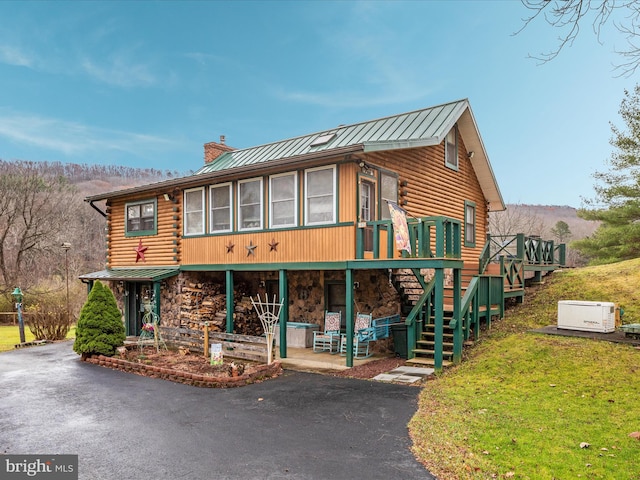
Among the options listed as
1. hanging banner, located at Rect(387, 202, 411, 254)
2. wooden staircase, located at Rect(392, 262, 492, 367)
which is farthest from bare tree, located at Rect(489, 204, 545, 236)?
hanging banner, located at Rect(387, 202, 411, 254)

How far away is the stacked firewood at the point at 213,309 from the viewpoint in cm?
1489

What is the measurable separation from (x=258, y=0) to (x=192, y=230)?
1657cm

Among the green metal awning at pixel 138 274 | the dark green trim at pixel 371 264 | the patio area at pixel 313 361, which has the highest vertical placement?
the dark green trim at pixel 371 264

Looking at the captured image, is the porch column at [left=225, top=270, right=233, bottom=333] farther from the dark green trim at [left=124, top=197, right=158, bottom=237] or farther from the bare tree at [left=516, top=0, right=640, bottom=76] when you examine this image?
the bare tree at [left=516, top=0, right=640, bottom=76]

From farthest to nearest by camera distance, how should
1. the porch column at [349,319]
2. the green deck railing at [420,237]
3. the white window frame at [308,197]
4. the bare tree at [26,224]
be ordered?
the bare tree at [26,224]
the white window frame at [308,197]
the porch column at [349,319]
the green deck railing at [420,237]

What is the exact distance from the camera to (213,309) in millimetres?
15328

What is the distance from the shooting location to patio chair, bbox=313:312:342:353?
12750mm

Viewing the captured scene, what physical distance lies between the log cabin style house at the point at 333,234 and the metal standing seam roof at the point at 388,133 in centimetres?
5

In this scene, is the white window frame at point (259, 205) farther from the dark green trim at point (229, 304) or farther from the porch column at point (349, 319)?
the porch column at point (349, 319)

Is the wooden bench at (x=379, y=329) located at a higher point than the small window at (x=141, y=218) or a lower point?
lower

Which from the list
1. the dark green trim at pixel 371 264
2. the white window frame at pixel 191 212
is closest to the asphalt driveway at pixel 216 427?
the dark green trim at pixel 371 264

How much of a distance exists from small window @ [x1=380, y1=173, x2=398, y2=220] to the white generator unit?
4951mm

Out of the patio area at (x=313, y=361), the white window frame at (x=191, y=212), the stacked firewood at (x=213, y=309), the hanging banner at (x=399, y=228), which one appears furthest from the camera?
the stacked firewood at (x=213, y=309)

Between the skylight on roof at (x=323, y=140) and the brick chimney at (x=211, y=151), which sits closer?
the skylight on roof at (x=323, y=140)
